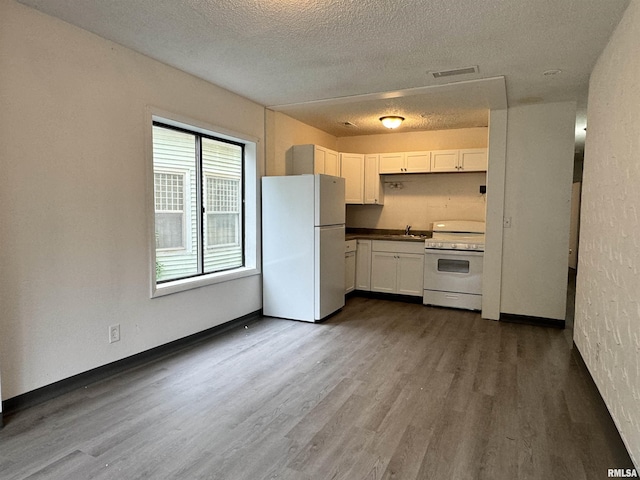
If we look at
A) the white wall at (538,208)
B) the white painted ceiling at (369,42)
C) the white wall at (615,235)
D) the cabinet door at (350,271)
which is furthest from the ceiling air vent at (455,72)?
the cabinet door at (350,271)

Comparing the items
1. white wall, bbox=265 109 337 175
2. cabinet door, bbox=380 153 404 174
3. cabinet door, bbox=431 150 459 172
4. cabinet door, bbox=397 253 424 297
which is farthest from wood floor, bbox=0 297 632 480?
cabinet door, bbox=380 153 404 174

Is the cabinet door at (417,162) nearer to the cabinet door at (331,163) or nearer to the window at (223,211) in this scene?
the cabinet door at (331,163)

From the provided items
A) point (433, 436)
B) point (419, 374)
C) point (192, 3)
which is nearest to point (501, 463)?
point (433, 436)

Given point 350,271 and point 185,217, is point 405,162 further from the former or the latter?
point 185,217

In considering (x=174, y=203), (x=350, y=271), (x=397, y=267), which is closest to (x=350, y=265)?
(x=350, y=271)

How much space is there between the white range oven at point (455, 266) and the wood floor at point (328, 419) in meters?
1.21

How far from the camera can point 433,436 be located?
6.90 feet

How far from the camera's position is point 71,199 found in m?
2.50

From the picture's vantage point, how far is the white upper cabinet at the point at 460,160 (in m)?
4.97

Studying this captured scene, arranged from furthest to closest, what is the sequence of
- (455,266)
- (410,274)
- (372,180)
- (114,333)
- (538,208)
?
1. (372,180)
2. (410,274)
3. (455,266)
4. (538,208)
5. (114,333)

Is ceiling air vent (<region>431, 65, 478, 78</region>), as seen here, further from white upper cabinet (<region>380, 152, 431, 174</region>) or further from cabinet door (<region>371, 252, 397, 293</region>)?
cabinet door (<region>371, 252, 397, 293</region>)

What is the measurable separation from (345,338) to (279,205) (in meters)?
1.63

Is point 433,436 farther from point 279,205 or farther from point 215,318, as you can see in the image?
point 279,205

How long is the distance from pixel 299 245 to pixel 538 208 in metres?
2.65
